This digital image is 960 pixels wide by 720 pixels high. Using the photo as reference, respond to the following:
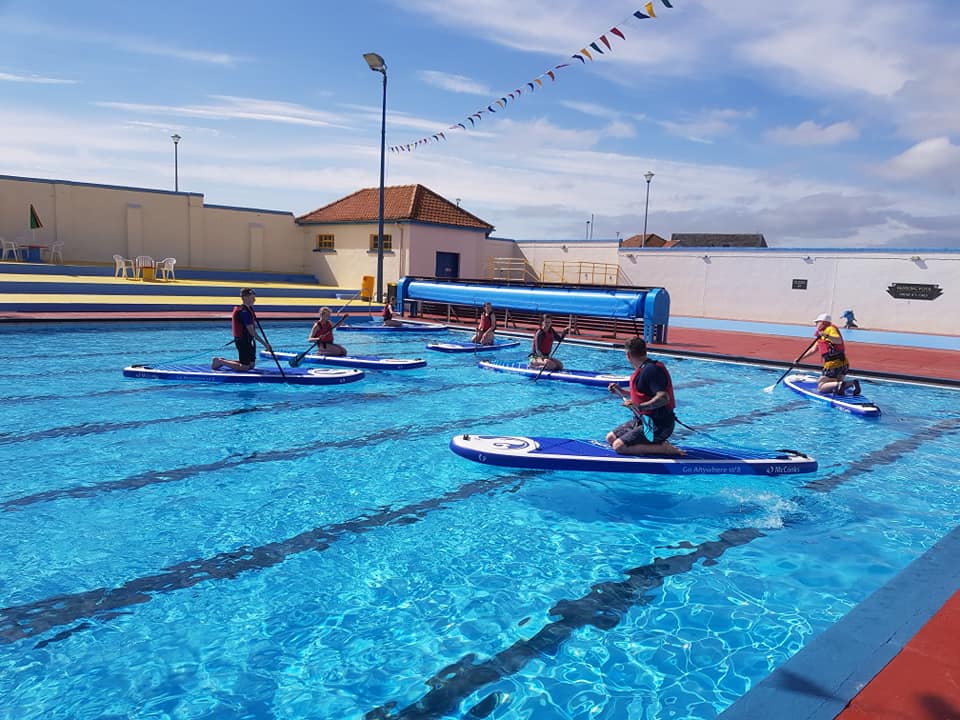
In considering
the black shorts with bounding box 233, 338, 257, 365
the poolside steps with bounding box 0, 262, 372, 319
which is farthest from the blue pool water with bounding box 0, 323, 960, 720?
the poolside steps with bounding box 0, 262, 372, 319

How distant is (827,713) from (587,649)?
5.19 feet

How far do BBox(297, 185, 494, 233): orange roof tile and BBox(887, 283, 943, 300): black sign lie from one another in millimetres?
20113

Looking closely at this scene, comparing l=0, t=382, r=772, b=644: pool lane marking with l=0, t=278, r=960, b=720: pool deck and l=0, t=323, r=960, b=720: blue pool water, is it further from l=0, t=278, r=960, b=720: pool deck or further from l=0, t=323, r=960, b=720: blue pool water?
l=0, t=278, r=960, b=720: pool deck

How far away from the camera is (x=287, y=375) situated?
13.0 meters

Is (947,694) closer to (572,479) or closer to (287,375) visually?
(572,479)

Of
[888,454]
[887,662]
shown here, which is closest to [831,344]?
[888,454]

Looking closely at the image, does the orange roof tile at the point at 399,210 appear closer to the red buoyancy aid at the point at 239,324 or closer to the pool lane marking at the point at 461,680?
the red buoyancy aid at the point at 239,324

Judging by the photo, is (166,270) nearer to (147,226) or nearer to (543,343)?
(147,226)

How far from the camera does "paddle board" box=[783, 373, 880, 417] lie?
470 inches

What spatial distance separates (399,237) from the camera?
34.5 m

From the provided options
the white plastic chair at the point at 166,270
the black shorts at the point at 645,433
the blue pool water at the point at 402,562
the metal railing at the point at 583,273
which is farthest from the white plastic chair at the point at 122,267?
the black shorts at the point at 645,433

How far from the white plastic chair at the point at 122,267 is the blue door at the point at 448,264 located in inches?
572

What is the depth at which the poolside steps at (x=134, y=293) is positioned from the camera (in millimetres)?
22219

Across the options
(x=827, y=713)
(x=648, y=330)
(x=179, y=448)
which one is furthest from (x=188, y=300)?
(x=827, y=713)
